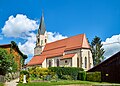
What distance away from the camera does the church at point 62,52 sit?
7288 cm

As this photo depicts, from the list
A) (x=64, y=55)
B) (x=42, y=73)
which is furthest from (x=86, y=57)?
(x=42, y=73)

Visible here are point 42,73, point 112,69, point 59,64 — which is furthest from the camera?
point 59,64

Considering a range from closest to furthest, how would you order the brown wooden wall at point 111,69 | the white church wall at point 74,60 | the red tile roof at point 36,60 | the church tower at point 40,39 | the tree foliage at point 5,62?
the tree foliage at point 5,62 → the brown wooden wall at point 111,69 → the white church wall at point 74,60 → the red tile roof at point 36,60 → the church tower at point 40,39

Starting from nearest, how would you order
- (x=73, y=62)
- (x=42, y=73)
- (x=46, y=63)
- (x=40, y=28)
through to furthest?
(x=42, y=73), (x=73, y=62), (x=46, y=63), (x=40, y=28)

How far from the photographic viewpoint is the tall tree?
262ft

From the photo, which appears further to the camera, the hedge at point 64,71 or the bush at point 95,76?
the hedge at point 64,71

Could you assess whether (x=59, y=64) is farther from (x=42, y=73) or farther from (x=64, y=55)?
(x=42, y=73)

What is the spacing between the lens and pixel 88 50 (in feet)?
240

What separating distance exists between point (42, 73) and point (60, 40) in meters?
40.5

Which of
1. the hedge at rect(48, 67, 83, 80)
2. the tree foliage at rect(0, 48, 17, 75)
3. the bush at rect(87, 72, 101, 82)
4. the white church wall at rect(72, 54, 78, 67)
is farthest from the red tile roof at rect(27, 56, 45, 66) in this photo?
the tree foliage at rect(0, 48, 17, 75)

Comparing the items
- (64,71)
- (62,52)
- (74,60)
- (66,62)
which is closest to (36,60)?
(62,52)

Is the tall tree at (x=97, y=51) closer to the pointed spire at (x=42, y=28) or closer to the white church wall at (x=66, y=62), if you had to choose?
the white church wall at (x=66, y=62)

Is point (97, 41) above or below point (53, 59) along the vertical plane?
above

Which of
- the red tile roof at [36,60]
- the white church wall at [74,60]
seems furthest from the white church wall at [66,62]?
the red tile roof at [36,60]
